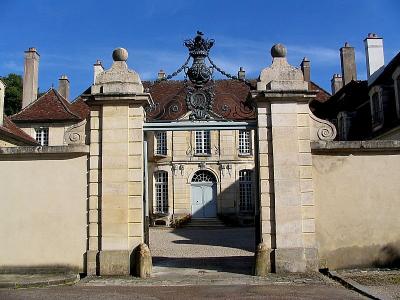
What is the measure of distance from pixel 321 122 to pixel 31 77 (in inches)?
758

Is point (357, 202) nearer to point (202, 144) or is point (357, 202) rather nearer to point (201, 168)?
point (201, 168)

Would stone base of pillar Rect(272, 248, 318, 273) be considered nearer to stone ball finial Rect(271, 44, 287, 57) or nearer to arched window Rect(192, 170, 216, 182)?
stone ball finial Rect(271, 44, 287, 57)

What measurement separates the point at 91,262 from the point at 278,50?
4908 millimetres

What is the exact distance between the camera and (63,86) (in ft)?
90.0

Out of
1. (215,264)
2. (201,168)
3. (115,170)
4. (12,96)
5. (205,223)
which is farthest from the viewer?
(12,96)

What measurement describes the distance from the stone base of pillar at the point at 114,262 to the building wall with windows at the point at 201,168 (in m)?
18.1

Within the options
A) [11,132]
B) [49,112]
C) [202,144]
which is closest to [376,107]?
[202,144]

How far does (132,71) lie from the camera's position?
8516mm

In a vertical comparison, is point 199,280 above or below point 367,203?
below

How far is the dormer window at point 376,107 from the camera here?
17656 mm

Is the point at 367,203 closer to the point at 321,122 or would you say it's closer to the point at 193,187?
the point at 321,122

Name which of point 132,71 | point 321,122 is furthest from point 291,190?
point 132,71

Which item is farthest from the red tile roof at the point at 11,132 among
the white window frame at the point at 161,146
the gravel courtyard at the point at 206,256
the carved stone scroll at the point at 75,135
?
the carved stone scroll at the point at 75,135

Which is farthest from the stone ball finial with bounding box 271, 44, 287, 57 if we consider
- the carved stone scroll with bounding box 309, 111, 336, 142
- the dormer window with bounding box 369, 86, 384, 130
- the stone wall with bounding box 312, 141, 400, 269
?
the dormer window with bounding box 369, 86, 384, 130
